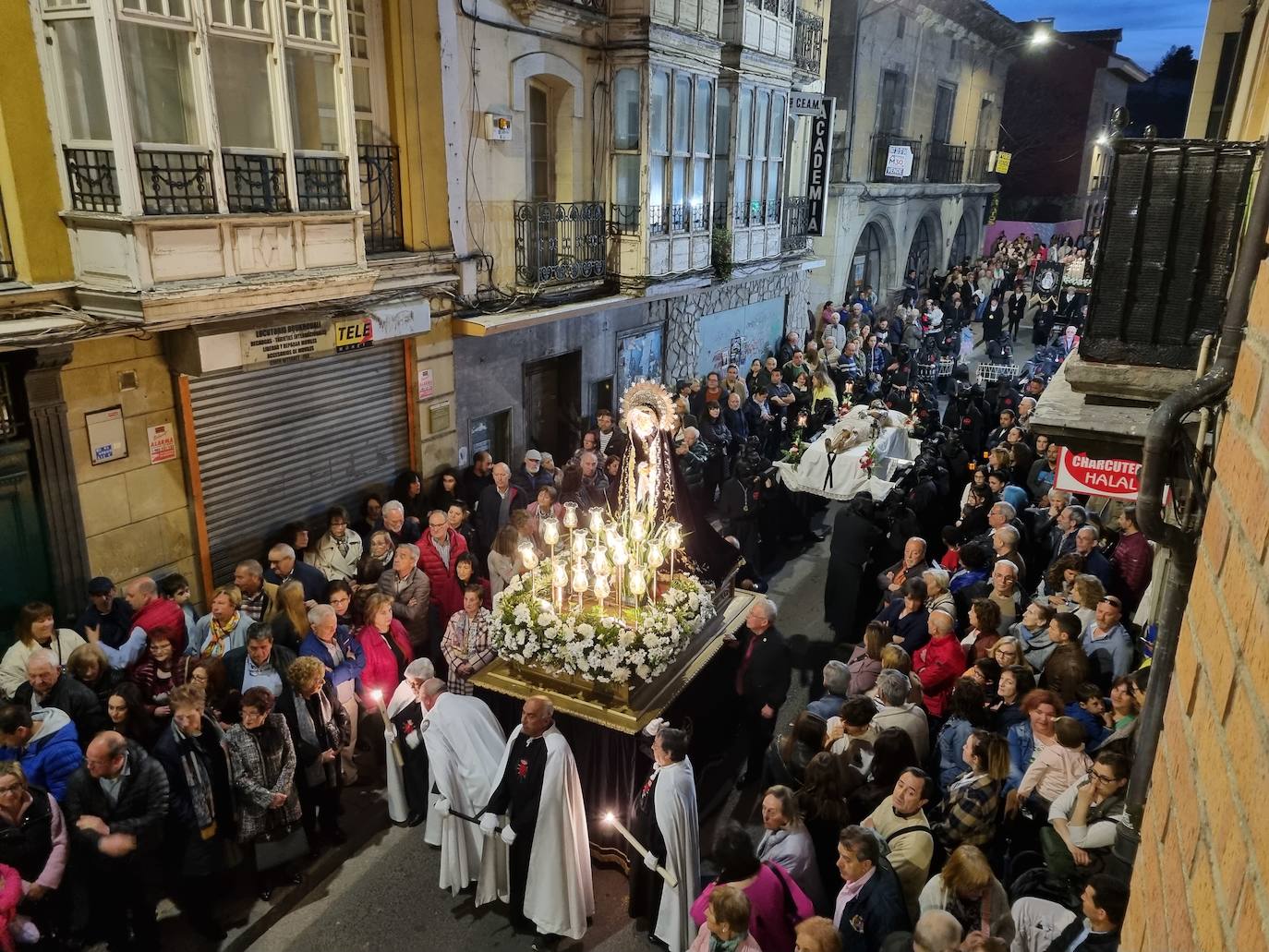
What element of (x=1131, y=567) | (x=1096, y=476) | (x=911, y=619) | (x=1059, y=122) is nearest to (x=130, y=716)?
(x=911, y=619)

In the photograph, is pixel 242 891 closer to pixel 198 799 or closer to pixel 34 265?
pixel 198 799

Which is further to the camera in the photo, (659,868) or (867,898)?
(659,868)

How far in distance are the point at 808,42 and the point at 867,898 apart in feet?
66.7

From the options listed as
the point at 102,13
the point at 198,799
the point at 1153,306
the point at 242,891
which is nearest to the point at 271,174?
the point at 102,13

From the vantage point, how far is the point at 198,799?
6.30 metres

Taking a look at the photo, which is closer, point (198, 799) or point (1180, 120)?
point (198, 799)

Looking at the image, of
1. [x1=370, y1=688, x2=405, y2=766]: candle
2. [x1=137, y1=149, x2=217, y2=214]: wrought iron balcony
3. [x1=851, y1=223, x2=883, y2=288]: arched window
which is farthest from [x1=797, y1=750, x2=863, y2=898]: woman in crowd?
[x1=851, y1=223, x2=883, y2=288]: arched window

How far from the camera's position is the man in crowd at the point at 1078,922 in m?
4.44

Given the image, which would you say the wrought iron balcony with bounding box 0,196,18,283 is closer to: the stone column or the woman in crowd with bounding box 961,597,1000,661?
the stone column

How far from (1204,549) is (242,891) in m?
7.57

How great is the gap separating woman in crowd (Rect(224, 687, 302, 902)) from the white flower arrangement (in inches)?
74.7

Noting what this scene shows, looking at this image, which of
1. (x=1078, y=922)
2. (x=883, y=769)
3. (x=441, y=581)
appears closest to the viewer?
(x=1078, y=922)

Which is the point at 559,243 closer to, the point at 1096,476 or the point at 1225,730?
the point at 1096,476

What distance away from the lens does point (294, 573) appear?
347 inches
